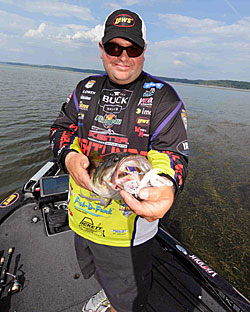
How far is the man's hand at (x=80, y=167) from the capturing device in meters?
1.80

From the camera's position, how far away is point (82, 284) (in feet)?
12.2

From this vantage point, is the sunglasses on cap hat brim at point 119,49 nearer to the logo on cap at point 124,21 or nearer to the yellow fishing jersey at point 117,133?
the logo on cap at point 124,21

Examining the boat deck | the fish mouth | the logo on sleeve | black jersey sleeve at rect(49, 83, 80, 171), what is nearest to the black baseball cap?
black jersey sleeve at rect(49, 83, 80, 171)

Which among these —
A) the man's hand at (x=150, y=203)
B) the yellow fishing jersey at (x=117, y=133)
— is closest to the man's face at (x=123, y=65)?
the yellow fishing jersey at (x=117, y=133)

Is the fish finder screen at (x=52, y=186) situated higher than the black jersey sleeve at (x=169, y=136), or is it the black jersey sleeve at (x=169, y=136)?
the black jersey sleeve at (x=169, y=136)

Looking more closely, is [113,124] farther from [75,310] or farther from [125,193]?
[75,310]

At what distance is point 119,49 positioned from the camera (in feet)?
6.64

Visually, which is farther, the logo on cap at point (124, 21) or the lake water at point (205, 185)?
the lake water at point (205, 185)

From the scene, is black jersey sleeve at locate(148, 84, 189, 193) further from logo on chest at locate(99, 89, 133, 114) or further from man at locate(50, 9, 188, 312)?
logo on chest at locate(99, 89, 133, 114)

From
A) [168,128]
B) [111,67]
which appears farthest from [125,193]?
[111,67]

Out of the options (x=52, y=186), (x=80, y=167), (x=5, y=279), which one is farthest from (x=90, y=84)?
(x=5, y=279)

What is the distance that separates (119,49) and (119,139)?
3.02ft

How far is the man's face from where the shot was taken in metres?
2.03

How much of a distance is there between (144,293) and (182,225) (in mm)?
6312
